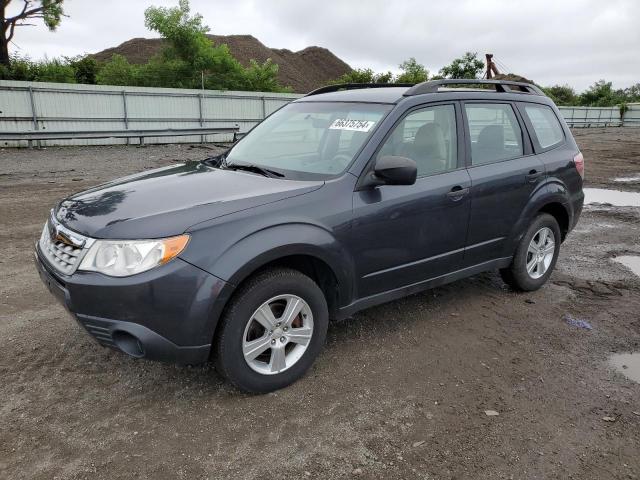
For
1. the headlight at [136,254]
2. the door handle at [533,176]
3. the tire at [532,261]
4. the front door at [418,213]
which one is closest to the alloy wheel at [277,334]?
the front door at [418,213]

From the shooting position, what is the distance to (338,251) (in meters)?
3.21

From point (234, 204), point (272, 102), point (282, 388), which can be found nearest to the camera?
point (234, 204)

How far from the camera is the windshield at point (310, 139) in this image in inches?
139

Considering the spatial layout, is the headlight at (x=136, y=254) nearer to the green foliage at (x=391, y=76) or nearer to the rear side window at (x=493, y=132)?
the rear side window at (x=493, y=132)

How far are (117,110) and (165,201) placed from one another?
18.3 metres

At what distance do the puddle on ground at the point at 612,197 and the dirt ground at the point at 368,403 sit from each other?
18.5 feet

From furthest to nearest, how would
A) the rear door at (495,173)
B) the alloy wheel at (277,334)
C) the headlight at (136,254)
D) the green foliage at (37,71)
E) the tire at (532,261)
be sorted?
the green foliage at (37,71), the tire at (532,261), the rear door at (495,173), the alloy wheel at (277,334), the headlight at (136,254)

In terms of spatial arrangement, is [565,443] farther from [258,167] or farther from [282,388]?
[258,167]

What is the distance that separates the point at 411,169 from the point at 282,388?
5.17 feet

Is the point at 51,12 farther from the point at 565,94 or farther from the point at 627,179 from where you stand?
the point at 565,94

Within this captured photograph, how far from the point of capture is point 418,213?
142 inches

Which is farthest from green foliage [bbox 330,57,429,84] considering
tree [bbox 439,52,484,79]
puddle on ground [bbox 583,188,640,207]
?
puddle on ground [bbox 583,188,640,207]

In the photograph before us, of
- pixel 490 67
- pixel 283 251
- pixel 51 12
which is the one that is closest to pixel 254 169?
pixel 283 251

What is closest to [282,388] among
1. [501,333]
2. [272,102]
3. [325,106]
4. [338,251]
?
[338,251]
